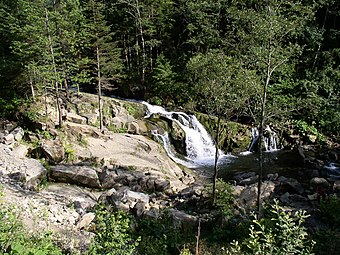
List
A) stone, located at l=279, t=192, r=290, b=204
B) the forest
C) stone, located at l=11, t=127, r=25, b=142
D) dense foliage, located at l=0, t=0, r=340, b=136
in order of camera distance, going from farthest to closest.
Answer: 1. stone, located at l=11, t=127, r=25, b=142
2. stone, located at l=279, t=192, r=290, b=204
3. dense foliage, located at l=0, t=0, r=340, b=136
4. the forest

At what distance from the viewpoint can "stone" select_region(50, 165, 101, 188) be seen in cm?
1416

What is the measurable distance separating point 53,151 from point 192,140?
10.7 m

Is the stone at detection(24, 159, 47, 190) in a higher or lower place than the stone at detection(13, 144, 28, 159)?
lower

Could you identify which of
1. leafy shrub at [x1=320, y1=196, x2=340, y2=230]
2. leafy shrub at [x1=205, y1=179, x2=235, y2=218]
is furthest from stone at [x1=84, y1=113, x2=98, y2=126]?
leafy shrub at [x1=320, y1=196, x2=340, y2=230]

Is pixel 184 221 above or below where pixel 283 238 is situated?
below

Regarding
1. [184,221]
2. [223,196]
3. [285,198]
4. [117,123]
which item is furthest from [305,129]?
[184,221]

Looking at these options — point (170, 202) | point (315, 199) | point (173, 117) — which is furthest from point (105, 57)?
point (315, 199)

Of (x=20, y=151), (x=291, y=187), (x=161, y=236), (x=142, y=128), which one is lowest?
(x=291, y=187)

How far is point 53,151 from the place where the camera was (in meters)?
15.5

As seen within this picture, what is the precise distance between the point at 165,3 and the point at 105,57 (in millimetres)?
14560

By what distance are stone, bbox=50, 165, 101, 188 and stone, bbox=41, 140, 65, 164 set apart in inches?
38.9

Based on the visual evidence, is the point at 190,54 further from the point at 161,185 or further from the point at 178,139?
the point at 161,185

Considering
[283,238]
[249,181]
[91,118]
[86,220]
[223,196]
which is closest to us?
[283,238]

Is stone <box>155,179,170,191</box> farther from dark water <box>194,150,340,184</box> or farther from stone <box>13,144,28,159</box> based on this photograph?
stone <box>13,144,28,159</box>
